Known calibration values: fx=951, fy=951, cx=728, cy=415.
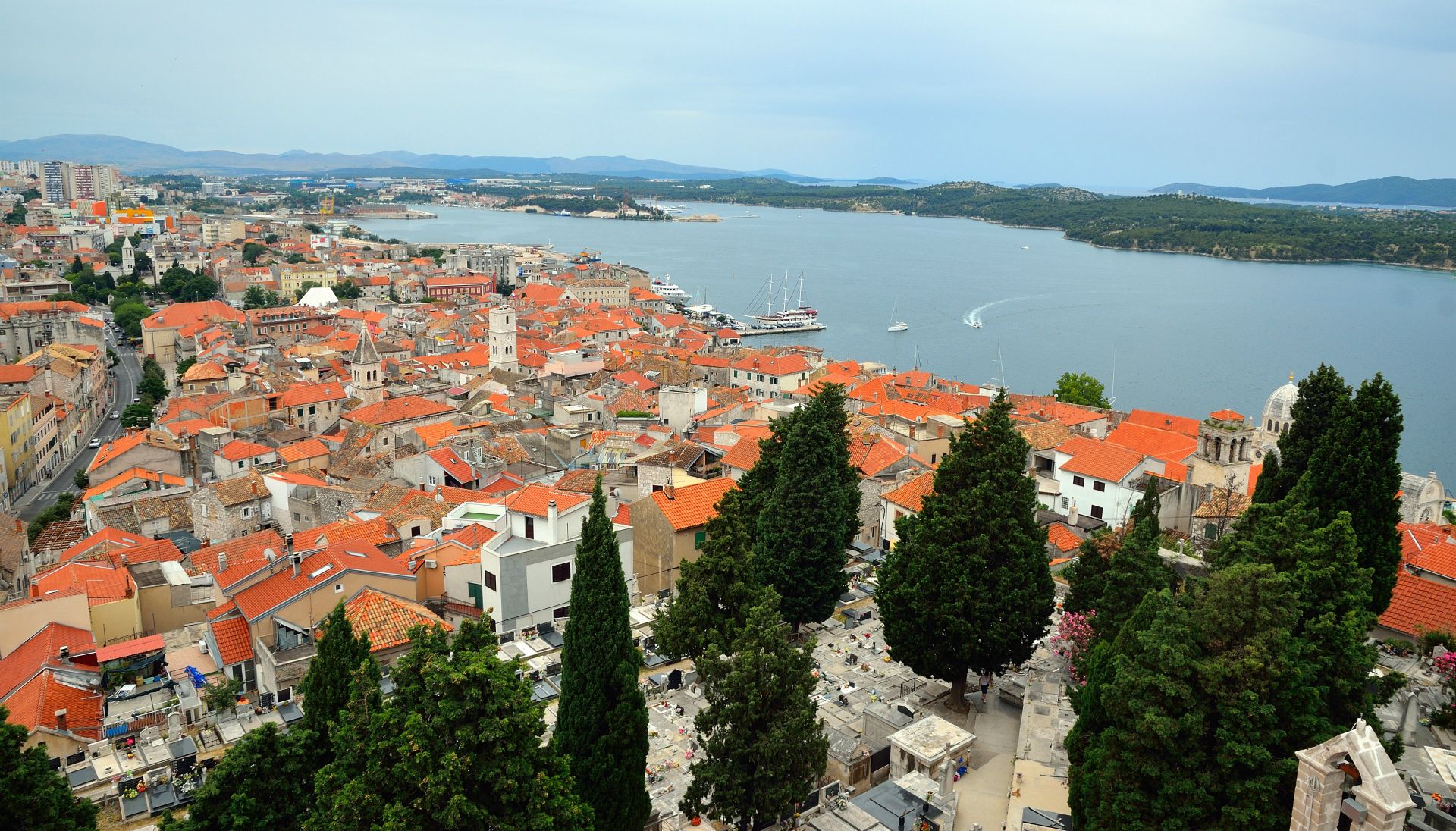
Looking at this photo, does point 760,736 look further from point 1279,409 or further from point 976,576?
point 1279,409

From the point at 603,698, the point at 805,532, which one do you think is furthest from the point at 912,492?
the point at 603,698

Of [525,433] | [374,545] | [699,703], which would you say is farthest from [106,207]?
[699,703]

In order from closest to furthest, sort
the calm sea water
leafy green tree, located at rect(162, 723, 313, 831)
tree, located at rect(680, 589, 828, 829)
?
leafy green tree, located at rect(162, 723, 313, 831), tree, located at rect(680, 589, 828, 829), the calm sea water

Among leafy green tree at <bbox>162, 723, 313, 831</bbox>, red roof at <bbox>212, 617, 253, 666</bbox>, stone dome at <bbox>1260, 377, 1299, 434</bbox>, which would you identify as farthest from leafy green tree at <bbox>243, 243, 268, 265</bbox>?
leafy green tree at <bbox>162, 723, 313, 831</bbox>

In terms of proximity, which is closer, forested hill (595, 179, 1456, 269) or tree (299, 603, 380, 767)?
tree (299, 603, 380, 767)

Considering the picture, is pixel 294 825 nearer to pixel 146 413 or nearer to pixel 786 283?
pixel 146 413

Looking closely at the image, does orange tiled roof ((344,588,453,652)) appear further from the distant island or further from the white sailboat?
the distant island
